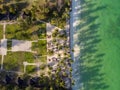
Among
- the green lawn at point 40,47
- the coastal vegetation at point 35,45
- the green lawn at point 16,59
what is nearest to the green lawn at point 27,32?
the coastal vegetation at point 35,45

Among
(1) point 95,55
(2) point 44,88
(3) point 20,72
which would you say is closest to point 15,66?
→ (3) point 20,72

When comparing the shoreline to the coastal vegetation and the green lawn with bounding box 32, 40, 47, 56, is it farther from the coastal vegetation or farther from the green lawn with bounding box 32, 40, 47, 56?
the green lawn with bounding box 32, 40, 47, 56

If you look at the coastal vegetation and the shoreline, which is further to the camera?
the shoreline

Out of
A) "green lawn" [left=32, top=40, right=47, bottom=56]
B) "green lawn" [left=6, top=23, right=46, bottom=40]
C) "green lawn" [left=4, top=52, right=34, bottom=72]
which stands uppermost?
"green lawn" [left=6, top=23, right=46, bottom=40]

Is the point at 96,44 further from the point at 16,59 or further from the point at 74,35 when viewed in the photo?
the point at 16,59

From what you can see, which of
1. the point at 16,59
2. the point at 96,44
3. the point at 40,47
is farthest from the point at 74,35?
the point at 16,59

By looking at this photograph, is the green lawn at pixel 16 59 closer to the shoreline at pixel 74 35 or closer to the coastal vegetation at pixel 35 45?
the coastal vegetation at pixel 35 45

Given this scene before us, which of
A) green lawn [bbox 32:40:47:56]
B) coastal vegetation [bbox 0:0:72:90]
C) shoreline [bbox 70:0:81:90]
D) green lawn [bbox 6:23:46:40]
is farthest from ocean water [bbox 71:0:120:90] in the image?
green lawn [bbox 6:23:46:40]
